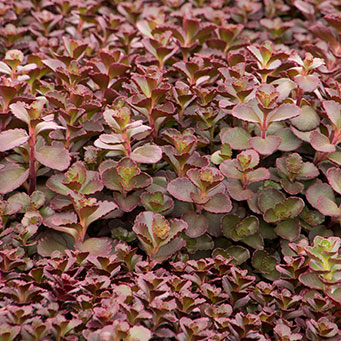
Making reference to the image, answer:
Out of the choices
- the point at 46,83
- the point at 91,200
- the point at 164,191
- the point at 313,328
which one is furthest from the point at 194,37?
the point at 313,328

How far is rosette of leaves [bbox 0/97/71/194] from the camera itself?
1867mm

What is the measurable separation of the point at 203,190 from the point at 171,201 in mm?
133

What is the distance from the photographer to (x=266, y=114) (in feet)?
6.46

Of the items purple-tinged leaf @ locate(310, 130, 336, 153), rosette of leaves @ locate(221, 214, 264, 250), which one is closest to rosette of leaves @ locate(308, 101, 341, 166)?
purple-tinged leaf @ locate(310, 130, 336, 153)

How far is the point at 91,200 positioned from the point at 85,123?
0.42 metres

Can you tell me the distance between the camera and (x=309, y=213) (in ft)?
6.68

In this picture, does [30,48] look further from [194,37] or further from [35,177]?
[35,177]

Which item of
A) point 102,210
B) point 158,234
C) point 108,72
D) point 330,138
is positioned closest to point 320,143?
point 330,138

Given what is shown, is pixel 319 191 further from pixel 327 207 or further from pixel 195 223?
pixel 195 223

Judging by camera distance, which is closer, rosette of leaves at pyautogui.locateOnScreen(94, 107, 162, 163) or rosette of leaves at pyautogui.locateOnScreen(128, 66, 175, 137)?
rosette of leaves at pyautogui.locateOnScreen(94, 107, 162, 163)

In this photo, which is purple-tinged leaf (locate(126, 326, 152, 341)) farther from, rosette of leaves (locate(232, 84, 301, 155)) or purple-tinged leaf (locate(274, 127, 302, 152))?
purple-tinged leaf (locate(274, 127, 302, 152))

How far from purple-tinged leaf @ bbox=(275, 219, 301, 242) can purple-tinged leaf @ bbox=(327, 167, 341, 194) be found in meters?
0.18

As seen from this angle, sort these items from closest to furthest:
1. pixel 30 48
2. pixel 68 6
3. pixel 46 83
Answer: pixel 46 83 → pixel 30 48 → pixel 68 6

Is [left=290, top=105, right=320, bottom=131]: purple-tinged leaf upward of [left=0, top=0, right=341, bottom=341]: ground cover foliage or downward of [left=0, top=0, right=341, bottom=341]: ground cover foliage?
upward
